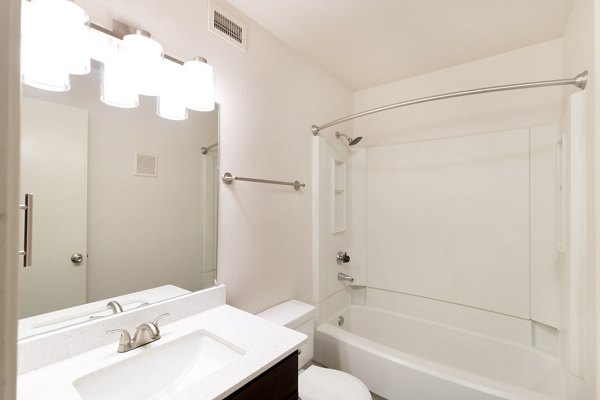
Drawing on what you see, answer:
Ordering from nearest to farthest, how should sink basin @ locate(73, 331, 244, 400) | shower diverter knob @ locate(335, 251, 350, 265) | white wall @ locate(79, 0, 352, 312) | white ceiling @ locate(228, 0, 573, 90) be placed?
1. sink basin @ locate(73, 331, 244, 400)
2. white wall @ locate(79, 0, 352, 312)
3. white ceiling @ locate(228, 0, 573, 90)
4. shower diverter knob @ locate(335, 251, 350, 265)

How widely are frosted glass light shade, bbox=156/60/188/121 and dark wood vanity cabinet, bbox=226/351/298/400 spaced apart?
1105 mm

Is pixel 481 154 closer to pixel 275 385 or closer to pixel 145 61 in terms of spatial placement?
pixel 275 385

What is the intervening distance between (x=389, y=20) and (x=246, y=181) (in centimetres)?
127

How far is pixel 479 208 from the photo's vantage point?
6.50 ft

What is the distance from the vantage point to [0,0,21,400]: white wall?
0.23 meters

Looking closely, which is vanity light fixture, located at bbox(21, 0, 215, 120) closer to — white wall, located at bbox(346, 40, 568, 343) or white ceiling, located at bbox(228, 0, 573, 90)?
white ceiling, located at bbox(228, 0, 573, 90)

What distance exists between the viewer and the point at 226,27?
4.62ft

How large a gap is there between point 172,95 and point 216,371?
1.10 meters

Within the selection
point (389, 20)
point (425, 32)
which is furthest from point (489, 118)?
point (389, 20)

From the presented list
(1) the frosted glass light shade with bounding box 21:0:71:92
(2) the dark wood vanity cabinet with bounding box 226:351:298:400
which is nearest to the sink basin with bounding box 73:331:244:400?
(2) the dark wood vanity cabinet with bounding box 226:351:298:400

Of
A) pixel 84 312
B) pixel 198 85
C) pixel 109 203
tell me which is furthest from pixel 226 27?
pixel 84 312

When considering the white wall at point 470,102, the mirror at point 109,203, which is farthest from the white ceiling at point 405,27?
the mirror at point 109,203

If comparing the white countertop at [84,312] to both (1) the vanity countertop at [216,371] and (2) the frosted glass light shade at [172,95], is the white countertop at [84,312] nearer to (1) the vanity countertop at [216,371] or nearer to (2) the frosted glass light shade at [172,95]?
(1) the vanity countertop at [216,371]

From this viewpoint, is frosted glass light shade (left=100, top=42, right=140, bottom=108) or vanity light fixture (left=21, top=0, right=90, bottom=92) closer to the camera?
vanity light fixture (left=21, top=0, right=90, bottom=92)
